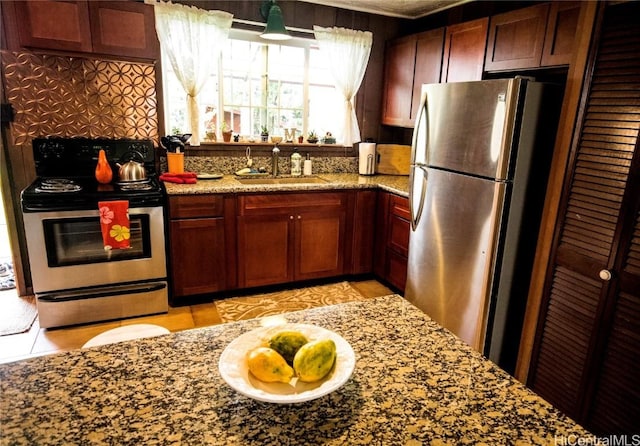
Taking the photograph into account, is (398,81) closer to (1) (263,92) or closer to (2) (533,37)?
(1) (263,92)

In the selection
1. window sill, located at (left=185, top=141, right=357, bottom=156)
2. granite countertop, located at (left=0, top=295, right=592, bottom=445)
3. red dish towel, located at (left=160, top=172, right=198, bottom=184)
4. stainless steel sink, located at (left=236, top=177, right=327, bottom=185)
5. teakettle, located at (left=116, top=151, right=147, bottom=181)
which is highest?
window sill, located at (left=185, top=141, right=357, bottom=156)

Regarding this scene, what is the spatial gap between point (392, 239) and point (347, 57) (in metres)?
1.76

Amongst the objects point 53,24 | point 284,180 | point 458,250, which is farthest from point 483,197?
point 53,24

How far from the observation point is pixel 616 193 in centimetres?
166

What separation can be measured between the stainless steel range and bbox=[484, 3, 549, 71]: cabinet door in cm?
247

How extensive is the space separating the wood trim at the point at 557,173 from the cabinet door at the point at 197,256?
209 centimetres

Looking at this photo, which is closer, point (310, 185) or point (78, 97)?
point (78, 97)

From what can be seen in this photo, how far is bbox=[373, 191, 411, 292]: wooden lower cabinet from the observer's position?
124 inches

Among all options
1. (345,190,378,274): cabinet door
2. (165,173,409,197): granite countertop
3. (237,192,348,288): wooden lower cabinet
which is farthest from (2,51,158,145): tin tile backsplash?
(345,190,378,274): cabinet door

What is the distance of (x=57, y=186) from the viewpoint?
103 inches

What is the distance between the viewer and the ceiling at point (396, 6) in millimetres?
3479

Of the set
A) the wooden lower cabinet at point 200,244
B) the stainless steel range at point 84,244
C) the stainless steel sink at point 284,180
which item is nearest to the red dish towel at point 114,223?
the stainless steel range at point 84,244

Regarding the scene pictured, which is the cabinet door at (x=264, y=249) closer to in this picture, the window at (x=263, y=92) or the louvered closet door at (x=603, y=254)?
the window at (x=263, y=92)

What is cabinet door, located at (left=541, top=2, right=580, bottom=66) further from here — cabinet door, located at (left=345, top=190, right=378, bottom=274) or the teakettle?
the teakettle
